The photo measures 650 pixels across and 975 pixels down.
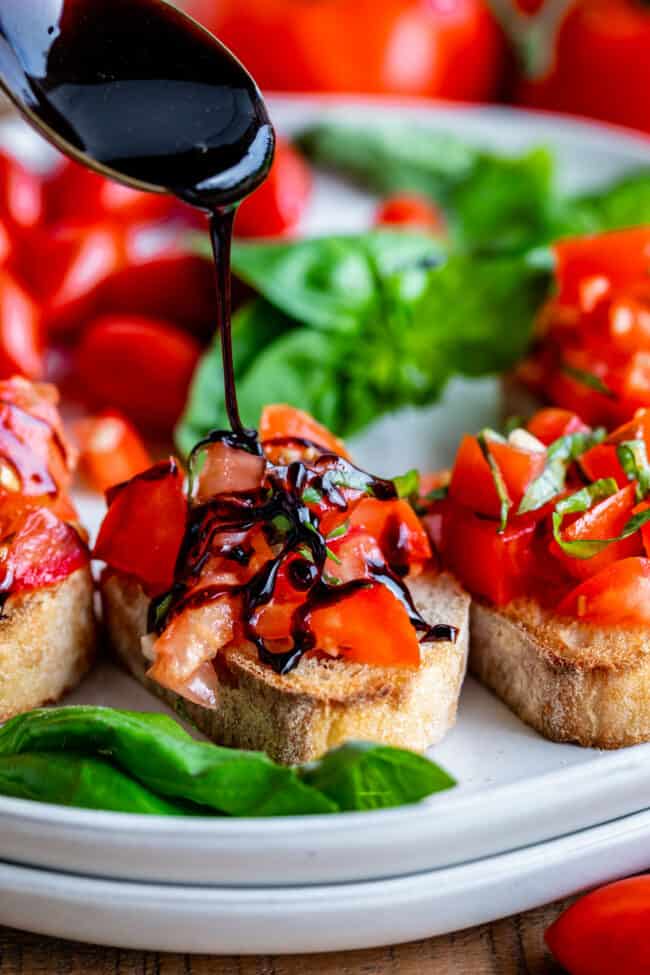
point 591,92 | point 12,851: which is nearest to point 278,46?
point 591,92

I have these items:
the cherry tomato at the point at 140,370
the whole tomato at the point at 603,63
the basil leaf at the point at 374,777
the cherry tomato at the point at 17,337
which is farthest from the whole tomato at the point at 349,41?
the basil leaf at the point at 374,777

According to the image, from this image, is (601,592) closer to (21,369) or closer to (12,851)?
(12,851)

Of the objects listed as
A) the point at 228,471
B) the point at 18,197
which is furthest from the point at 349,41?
the point at 228,471

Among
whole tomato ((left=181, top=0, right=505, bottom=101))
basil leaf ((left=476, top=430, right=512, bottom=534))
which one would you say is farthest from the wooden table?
whole tomato ((left=181, top=0, right=505, bottom=101))

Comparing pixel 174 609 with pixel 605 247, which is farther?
pixel 605 247

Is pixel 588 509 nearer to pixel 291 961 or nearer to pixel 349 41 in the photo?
pixel 291 961
